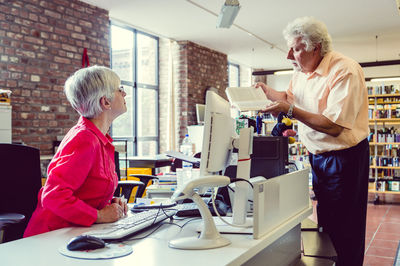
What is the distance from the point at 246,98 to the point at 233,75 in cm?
954

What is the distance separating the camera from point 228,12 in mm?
4848

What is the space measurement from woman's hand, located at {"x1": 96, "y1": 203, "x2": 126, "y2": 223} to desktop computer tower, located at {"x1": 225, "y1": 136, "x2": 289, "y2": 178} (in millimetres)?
743

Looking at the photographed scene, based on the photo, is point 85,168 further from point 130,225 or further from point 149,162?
point 149,162

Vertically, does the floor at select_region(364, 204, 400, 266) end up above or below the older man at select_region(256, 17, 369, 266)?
below

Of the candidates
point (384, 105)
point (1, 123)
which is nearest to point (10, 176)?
point (1, 123)

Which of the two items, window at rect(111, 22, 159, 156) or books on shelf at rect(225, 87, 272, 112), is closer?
books on shelf at rect(225, 87, 272, 112)

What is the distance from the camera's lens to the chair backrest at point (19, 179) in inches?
85.5

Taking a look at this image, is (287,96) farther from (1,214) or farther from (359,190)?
(1,214)

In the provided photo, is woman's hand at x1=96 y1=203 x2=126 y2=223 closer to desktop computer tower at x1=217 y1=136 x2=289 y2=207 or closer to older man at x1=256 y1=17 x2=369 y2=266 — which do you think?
desktop computer tower at x1=217 y1=136 x2=289 y2=207

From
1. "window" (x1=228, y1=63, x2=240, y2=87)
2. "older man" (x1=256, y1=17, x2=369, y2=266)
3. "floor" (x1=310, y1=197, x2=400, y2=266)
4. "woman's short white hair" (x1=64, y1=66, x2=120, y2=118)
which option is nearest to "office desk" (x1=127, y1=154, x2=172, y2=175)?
"floor" (x1=310, y1=197, x2=400, y2=266)

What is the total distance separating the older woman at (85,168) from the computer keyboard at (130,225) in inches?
4.6

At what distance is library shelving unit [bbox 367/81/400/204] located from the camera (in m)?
6.93

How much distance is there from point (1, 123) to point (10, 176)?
2122 mm

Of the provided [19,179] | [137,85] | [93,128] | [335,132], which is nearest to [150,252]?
[93,128]
